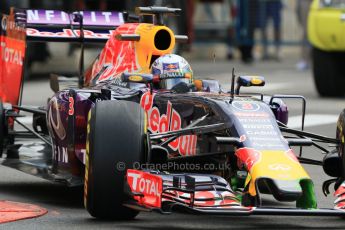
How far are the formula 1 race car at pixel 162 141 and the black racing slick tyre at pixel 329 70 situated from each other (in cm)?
848

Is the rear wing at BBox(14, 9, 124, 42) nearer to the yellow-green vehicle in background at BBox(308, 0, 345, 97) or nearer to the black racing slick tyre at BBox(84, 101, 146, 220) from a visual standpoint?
the black racing slick tyre at BBox(84, 101, 146, 220)

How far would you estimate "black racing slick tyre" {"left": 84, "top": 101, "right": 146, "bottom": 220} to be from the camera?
30.2 ft

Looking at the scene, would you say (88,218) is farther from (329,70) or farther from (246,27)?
(246,27)

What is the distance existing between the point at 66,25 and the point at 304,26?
49.3 ft

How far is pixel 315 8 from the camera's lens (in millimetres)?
20328

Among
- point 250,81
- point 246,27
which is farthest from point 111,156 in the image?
point 246,27

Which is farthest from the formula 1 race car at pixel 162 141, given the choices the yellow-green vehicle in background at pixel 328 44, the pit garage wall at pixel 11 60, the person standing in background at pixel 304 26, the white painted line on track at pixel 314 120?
the person standing in background at pixel 304 26

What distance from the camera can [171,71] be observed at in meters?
10.8

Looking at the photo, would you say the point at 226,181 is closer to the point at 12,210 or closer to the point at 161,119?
the point at 161,119

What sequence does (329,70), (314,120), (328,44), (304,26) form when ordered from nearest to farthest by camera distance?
(314,120) → (328,44) → (329,70) → (304,26)

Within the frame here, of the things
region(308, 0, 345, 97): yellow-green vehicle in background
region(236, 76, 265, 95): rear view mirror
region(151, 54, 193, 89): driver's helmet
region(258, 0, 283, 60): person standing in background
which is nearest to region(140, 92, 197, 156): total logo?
region(151, 54, 193, 89): driver's helmet

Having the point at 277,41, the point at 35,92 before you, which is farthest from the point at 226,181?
the point at 277,41

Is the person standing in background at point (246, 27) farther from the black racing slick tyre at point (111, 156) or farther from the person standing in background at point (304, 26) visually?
the black racing slick tyre at point (111, 156)

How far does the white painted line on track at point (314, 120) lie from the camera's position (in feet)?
56.1
